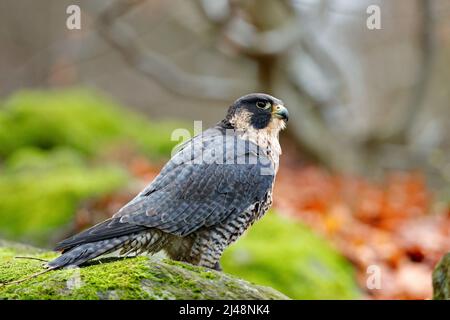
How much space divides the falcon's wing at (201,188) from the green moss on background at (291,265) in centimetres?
184

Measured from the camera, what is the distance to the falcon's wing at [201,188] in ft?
12.0

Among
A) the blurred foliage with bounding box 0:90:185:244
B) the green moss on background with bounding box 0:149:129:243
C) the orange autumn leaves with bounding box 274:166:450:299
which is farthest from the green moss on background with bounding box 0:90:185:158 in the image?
the orange autumn leaves with bounding box 274:166:450:299

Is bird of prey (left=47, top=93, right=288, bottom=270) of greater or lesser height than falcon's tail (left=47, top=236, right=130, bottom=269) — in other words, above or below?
above

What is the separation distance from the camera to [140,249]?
369cm

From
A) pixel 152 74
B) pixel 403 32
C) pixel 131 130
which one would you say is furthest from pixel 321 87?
pixel 403 32

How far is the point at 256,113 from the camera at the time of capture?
4.30 meters

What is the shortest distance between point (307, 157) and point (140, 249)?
8.55 metres

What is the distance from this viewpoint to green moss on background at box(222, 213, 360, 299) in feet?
18.6

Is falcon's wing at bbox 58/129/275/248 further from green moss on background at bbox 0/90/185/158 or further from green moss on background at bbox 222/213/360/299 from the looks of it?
green moss on background at bbox 0/90/185/158

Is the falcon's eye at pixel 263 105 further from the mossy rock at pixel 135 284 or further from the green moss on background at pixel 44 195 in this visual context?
the green moss on background at pixel 44 195

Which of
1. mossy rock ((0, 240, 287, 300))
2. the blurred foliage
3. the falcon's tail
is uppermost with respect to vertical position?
the blurred foliage

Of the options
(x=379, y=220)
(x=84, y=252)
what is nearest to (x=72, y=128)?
(x=379, y=220)

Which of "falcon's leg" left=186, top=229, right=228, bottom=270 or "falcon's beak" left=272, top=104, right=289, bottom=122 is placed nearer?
"falcon's leg" left=186, top=229, right=228, bottom=270

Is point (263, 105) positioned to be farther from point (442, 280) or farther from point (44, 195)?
point (44, 195)
